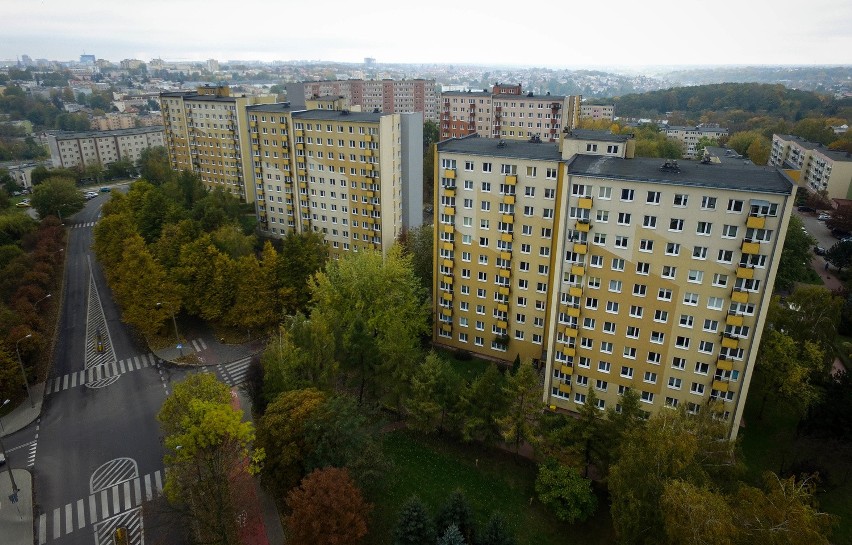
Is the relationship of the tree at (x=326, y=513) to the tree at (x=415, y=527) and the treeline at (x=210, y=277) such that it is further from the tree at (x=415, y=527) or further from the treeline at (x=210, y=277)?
the treeline at (x=210, y=277)

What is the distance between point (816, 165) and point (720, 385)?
90094mm

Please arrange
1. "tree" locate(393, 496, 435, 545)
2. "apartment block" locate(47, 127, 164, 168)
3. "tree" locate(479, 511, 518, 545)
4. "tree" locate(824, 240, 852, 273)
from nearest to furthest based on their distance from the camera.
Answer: "tree" locate(479, 511, 518, 545) < "tree" locate(393, 496, 435, 545) < "tree" locate(824, 240, 852, 273) < "apartment block" locate(47, 127, 164, 168)

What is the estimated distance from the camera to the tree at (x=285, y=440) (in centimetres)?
2944

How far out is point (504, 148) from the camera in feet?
145

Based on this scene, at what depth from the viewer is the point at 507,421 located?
1288 inches

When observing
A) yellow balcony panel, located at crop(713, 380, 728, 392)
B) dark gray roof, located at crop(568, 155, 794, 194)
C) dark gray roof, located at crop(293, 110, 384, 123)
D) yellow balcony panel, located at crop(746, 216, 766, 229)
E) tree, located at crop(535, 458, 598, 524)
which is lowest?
tree, located at crop(535, 458, 598, 524)

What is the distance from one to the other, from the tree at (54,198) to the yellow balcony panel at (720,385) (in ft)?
317

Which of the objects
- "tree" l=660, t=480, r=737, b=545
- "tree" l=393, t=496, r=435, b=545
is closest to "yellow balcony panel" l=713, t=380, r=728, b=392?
"tree" l=660, t=480, r=737, b=545

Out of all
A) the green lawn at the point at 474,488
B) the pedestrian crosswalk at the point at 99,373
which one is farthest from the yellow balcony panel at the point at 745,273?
the pedestrian crosswalk at the point at 99,373

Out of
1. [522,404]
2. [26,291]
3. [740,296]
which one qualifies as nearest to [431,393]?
[522,404]

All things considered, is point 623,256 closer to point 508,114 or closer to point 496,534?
point 496,534

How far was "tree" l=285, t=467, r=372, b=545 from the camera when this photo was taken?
24.8 meters

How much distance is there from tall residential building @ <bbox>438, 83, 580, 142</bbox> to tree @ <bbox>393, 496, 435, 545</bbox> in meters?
80.3

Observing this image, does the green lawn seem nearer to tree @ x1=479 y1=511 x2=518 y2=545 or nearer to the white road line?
tree @ x1=479 y1=511 x2=518 y2=545
